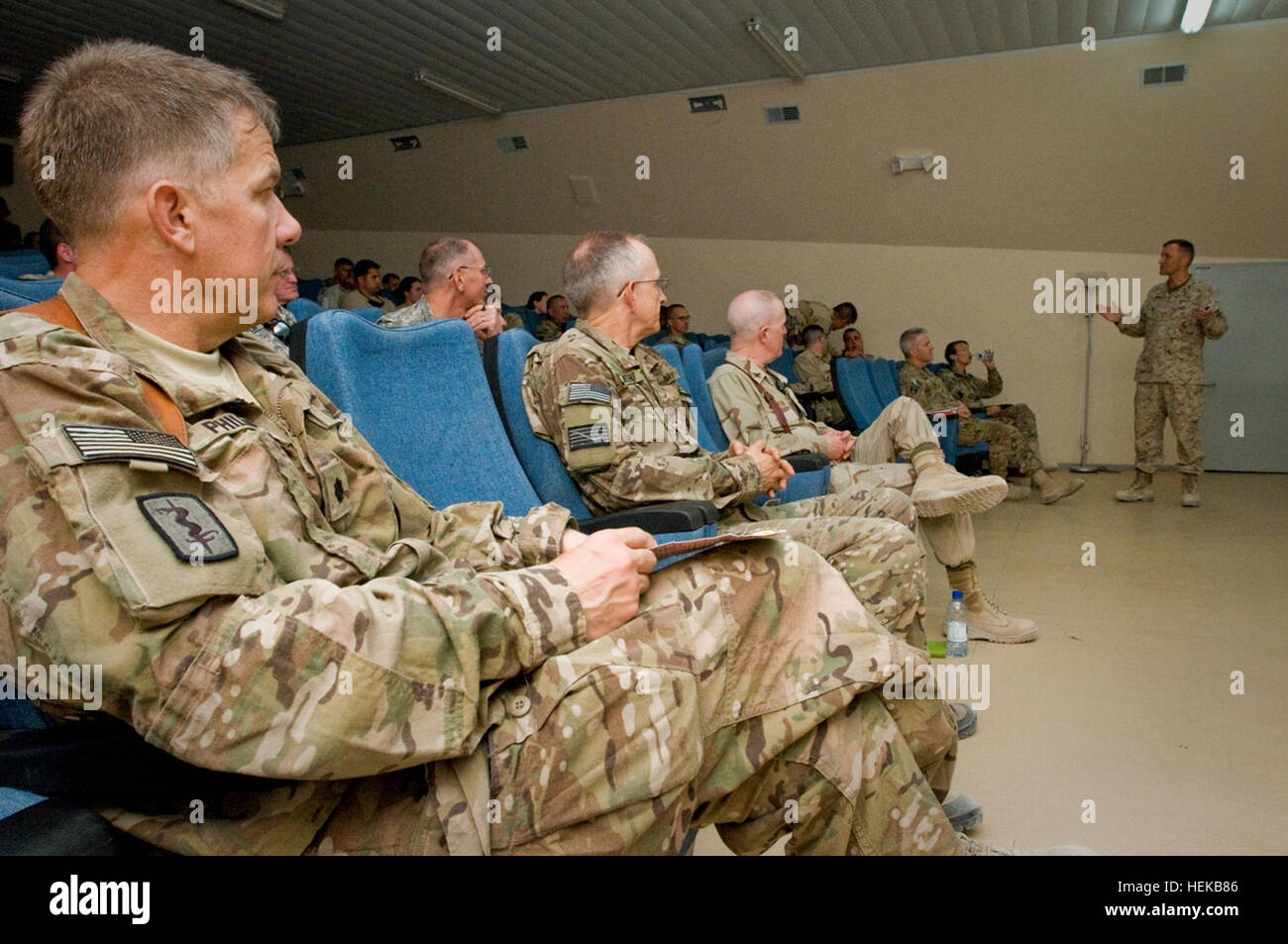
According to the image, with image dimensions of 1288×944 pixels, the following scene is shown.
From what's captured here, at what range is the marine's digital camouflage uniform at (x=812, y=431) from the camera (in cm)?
257

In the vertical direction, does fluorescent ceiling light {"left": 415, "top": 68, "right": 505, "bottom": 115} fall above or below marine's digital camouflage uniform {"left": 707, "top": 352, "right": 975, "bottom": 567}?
above

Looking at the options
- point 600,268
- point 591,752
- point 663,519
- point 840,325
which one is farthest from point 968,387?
point 591,752

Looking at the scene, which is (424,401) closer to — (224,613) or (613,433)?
(613,433)

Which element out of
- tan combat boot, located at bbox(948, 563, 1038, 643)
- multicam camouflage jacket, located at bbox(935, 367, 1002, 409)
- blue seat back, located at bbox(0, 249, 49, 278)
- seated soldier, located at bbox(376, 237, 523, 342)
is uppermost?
blue seat back, located at bbox(0, 249, 49, 278)

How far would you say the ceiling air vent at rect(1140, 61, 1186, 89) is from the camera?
20.1 ft

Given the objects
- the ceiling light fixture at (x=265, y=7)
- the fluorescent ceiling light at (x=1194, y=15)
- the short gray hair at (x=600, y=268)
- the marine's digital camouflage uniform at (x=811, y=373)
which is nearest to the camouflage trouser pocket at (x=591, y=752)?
the short gray hair at (x=600, y=268)

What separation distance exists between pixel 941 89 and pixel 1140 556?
417 centimetres

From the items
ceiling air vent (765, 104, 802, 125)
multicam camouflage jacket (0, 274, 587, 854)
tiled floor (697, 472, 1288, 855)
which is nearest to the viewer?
multicam camouflage jacket (0, 274, 587, 854)

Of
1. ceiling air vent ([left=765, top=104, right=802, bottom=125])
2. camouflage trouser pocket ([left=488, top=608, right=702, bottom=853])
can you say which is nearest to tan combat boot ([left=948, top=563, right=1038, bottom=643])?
camouflage trouser pocket ([left=488, top=608, right=702, bottom=853])

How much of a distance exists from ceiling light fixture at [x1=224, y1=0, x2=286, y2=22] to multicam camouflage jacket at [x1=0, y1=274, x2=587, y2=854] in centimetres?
587

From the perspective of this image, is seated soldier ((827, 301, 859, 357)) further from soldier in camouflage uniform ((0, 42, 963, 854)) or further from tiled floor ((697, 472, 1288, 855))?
soldier in camouflage uniform ((0, 42, 963, 854))

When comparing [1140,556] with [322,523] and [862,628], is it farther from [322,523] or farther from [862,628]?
[322,523]

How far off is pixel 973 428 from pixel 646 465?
4269 mm
